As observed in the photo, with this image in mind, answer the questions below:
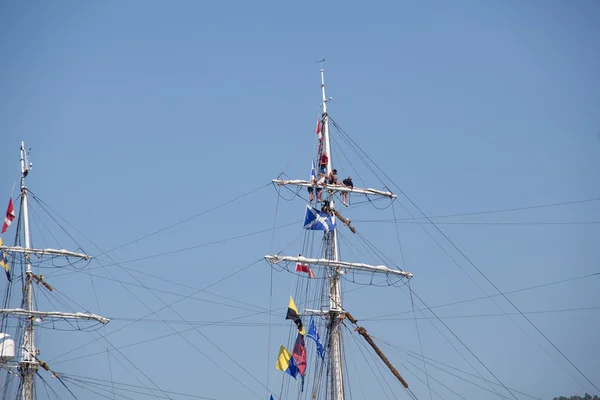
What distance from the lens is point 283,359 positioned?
75375mm

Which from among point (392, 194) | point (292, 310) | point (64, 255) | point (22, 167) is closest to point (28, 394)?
point (64, 255)

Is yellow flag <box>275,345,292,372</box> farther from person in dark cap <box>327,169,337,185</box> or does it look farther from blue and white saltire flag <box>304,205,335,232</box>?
person in dark cap <box>327,169,337,185</box>

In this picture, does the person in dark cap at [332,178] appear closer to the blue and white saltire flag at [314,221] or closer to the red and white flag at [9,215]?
the blue and white saltire flag at [314,221]

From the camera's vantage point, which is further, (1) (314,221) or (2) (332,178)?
(2) (332,178)

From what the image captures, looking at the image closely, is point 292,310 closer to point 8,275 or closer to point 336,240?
point 336,240

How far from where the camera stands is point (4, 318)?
8475 cm

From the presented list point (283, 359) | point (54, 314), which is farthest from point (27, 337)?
point (283, 359)

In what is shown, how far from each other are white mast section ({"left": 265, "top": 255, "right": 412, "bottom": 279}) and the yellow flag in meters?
5.42

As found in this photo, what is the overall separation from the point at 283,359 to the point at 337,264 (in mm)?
6766

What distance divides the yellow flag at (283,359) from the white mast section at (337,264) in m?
5.42

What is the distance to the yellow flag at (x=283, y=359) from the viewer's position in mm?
75250

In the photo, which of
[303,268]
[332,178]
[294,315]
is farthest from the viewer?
[332,178]

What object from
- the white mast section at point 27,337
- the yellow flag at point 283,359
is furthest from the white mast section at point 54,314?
the yellow flag at point 283,359

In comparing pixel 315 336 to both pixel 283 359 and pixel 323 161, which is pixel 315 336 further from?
pixel 323 161
